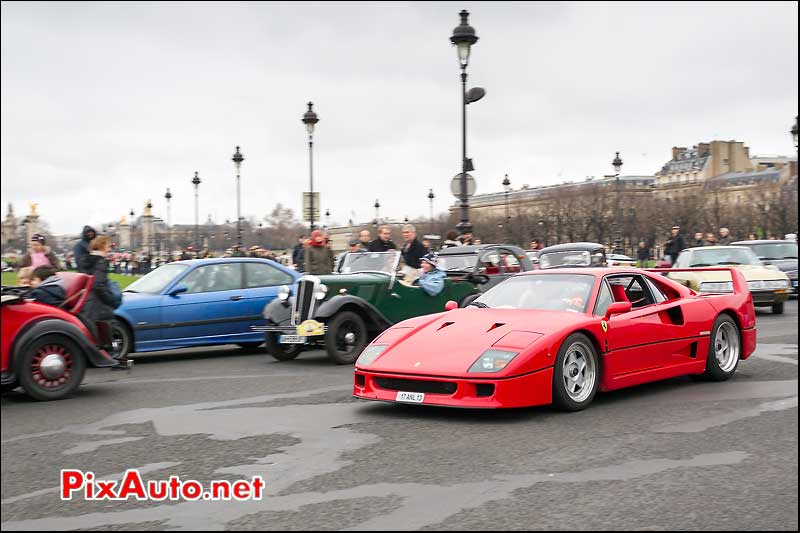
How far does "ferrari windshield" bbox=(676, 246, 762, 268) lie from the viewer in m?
20.8

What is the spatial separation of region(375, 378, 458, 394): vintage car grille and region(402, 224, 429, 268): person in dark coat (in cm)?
709

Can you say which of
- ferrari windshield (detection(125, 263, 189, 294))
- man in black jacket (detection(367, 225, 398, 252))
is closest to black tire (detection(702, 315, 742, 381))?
man in black jacket (detection(367, 225, 398, 252))

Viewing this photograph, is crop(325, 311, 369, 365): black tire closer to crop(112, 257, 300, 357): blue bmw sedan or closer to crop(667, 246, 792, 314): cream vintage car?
crop(112, 257, 300, 357): blue bmw sedan

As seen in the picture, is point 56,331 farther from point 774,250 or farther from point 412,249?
point 774,250

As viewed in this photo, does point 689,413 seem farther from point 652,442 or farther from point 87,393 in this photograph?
point 87,393

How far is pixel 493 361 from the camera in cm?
757

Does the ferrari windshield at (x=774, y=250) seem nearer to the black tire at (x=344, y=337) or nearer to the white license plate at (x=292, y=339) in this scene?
the black tire at (x=344, y=337)

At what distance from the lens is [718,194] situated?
79.6 meters

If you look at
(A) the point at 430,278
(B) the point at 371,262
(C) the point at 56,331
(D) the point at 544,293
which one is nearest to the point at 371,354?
(D) the point at 544,293

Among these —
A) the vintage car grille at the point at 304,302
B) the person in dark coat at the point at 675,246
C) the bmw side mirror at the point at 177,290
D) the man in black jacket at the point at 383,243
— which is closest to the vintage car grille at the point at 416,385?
the vintage car grille at the point at 304,302

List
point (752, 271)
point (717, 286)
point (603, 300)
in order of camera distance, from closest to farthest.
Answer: point (603, 300), point (717, 286), point (752, 271)

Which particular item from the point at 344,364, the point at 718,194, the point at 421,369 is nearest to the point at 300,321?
the point at 344,364

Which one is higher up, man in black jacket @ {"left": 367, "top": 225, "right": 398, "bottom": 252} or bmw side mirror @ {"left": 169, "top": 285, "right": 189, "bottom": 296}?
man in black jacket @ {"left": 367, "top": 225, "right": 398, "bottom": 252}

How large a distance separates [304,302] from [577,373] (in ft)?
18.1
